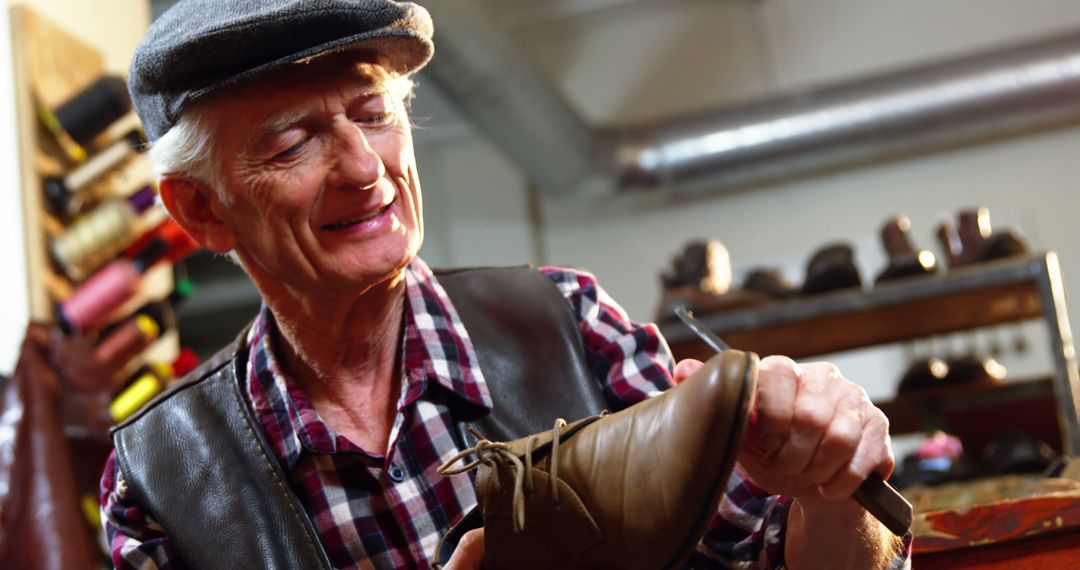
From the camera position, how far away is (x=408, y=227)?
1.10 metres

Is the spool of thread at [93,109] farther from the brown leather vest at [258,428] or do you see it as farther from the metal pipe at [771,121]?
the metal pipe at [771,121]

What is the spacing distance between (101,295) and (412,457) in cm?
139

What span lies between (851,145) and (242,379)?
12.9 feet

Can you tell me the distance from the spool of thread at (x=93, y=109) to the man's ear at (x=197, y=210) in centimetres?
121

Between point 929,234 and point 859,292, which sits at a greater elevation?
point 859,292

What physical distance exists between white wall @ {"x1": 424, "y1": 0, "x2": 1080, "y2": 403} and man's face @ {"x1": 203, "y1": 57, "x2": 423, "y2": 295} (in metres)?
4.26

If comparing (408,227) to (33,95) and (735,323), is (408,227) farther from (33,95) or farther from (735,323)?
(33,95)

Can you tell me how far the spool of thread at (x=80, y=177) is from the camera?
2.33 m

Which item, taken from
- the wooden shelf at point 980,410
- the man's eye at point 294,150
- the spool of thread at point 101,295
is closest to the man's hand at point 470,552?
the man's eye at point 294,150

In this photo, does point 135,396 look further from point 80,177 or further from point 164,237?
point 80,177

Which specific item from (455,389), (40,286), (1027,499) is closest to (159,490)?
(455,389)

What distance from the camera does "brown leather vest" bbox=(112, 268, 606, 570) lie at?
1.10 meters

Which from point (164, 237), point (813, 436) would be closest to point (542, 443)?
point (813, 436)

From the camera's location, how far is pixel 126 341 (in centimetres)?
224
